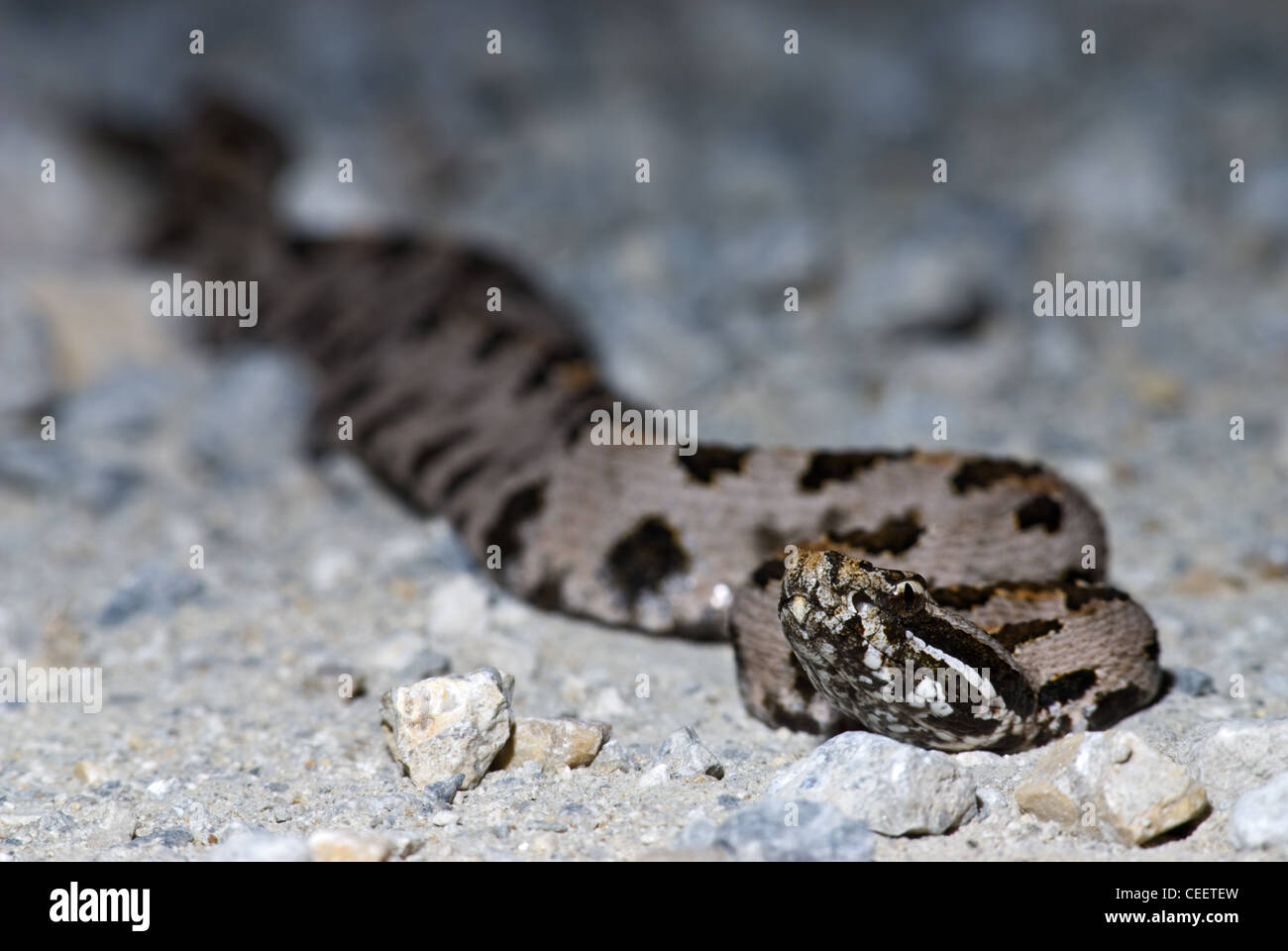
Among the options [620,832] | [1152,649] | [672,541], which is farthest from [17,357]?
[1152,649]

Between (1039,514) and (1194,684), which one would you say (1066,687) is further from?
(1039,514)

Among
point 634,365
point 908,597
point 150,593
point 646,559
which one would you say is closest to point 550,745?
point 908,597

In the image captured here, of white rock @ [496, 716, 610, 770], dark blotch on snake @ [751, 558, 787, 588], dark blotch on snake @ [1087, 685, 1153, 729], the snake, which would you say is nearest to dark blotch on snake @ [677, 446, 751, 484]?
the snake

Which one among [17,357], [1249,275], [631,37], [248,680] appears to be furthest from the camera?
[631,37]

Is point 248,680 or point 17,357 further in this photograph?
point 17,357

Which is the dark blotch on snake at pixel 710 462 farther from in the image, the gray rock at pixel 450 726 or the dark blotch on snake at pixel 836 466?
the gray rock at pixel 450 726

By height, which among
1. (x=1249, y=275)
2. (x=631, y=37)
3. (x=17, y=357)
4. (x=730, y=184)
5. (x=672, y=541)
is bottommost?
(x=672, y=541)

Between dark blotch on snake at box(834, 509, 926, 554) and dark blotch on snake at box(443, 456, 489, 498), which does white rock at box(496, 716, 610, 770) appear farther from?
dark blotch on snake at box(443, 456, 489, 498)
